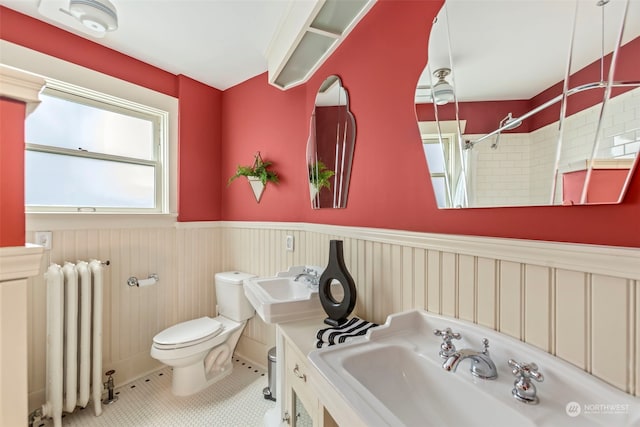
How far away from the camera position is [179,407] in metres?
1.74

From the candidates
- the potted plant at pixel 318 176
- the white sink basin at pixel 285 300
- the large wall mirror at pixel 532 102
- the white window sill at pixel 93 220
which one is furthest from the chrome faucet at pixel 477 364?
the white window sill at pixel 93 220

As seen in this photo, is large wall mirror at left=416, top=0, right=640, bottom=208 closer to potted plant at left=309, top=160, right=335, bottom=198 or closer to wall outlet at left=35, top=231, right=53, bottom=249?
potted plant at left=309, top=160, right=335, bottom=198

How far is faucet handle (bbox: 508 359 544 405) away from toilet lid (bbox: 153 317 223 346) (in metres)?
1.81

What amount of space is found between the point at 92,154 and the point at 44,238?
68cm

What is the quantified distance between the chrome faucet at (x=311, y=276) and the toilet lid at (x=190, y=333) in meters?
0.79

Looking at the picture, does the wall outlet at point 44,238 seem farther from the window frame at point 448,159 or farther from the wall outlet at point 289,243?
the window frame at point 448,159

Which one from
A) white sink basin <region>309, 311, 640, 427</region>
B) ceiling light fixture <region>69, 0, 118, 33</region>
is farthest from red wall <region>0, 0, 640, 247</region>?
ceiling light fixture <region>69, 0, 118, 33</region>

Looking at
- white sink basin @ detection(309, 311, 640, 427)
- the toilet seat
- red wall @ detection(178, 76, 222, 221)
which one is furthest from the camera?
red wall @ detection(178, 76, 222, 221)

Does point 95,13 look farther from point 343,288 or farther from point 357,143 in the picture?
point 343,288

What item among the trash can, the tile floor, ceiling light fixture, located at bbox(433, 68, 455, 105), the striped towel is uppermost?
ceiling light fixture, located at bbox(433, 68, 455, 105)

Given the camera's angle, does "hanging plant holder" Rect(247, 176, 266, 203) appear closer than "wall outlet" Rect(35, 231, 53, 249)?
No

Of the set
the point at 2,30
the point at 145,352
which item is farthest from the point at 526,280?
the point at 2,30

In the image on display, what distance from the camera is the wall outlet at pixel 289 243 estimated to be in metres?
2.03

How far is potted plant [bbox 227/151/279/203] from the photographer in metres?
2.17
